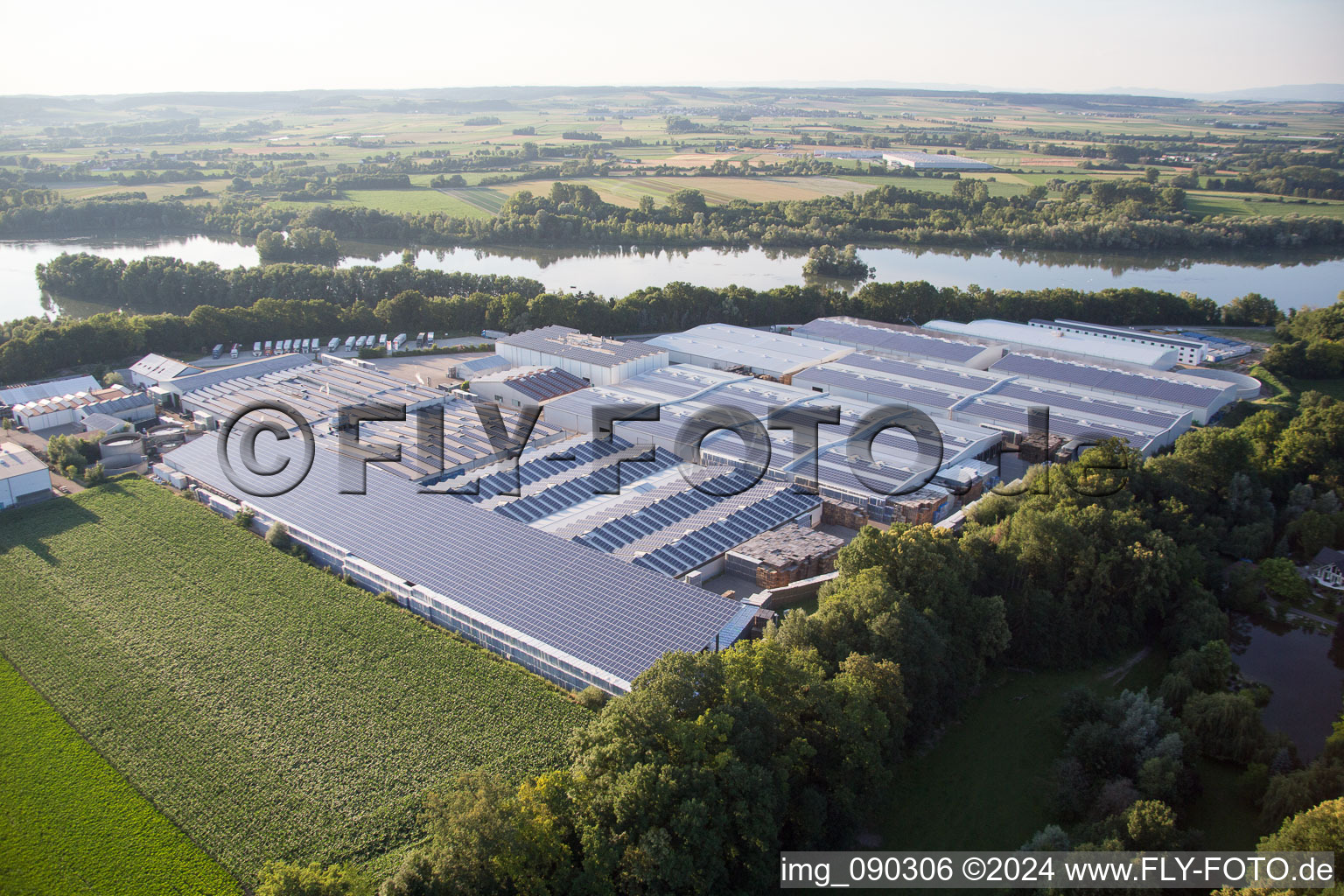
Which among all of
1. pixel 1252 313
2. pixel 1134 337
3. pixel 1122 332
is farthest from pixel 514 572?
pixel 1252 313

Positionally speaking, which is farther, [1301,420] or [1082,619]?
[1301,420]

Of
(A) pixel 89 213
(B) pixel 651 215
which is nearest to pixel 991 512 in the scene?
(B) pixel 651 215

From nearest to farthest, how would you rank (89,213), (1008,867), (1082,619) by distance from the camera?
(1008,867)
(1082,619)
(89,213)

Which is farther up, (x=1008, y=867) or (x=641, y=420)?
(x=641, y=420)

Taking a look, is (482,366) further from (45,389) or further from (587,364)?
(45,389)

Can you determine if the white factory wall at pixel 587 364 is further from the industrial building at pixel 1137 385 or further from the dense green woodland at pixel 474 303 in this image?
the industrial building at pixel 1137 385

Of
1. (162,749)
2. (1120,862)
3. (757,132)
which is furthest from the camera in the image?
(757,132)

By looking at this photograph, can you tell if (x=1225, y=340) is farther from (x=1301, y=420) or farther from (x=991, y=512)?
(x=991, y=512)
